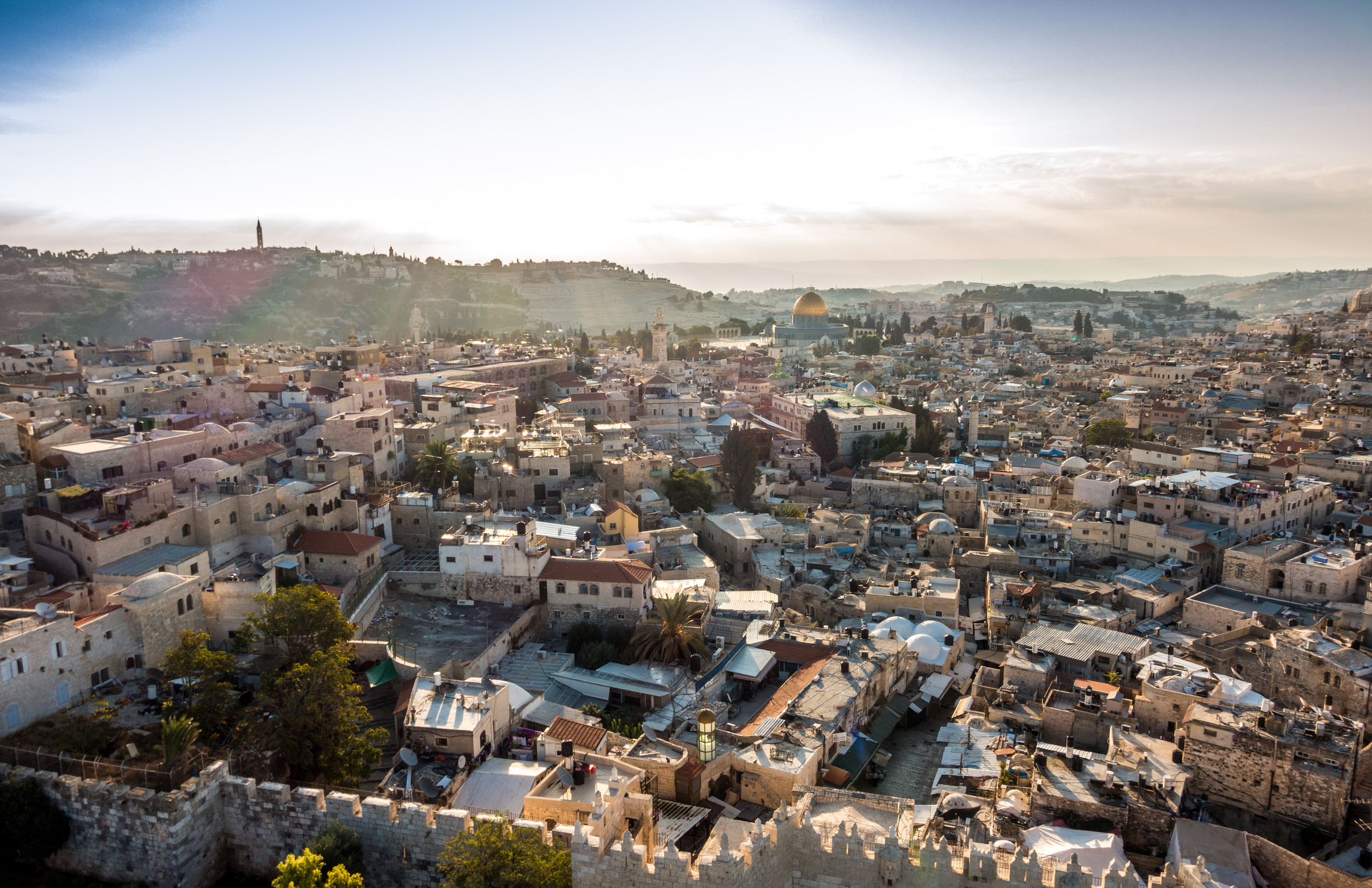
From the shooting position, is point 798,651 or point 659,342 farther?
point 659,342

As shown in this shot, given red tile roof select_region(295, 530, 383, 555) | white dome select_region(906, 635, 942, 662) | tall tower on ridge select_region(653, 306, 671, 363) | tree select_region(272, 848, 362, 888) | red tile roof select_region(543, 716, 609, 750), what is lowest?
white dome select_region(906, 635, 942, 662)

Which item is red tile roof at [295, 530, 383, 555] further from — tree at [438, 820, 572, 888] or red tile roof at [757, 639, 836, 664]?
tree at [438, 820, 572, 888]

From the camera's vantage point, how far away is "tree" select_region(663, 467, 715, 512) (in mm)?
27656

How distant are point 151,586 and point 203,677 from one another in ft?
7.29

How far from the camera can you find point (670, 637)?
57.6 ft

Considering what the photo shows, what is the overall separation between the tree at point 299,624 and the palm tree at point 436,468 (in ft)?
32.6

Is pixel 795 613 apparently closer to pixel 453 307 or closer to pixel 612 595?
pixel 612 595

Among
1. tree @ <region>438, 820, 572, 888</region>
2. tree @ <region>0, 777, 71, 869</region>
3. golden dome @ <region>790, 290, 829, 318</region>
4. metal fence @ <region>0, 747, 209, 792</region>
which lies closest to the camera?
tree @ <region>438, 820, 572, 888</region>

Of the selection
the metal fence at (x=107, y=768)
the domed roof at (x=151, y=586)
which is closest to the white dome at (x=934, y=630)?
the metal fence at (x=107, y=768)

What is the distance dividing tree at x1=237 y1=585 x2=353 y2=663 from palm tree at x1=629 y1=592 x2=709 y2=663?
18.2 ft

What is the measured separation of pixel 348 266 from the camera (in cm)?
10744

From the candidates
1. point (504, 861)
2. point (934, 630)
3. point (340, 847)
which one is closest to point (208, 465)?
point (340, 847)

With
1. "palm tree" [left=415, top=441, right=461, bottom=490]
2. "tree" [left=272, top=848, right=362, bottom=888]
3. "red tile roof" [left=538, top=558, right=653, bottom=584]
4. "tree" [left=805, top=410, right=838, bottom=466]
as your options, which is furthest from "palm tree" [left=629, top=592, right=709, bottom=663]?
"tree" [left=805, top=410, right=838, bottom=466]

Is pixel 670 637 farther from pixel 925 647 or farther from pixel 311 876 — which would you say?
pixel 311 876
